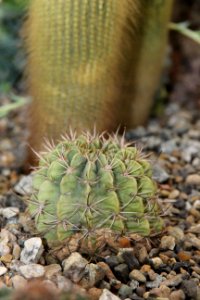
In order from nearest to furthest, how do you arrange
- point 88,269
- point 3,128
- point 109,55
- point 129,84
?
point 88,269, point 109,55, point 129,84, point 3,128

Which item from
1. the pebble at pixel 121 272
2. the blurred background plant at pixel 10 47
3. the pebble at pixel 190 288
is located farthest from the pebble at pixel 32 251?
the blurred background plant at pixel 10 47

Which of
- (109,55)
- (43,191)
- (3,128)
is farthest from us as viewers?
(3,128)

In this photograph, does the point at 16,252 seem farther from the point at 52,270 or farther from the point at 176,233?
the point at 176,233

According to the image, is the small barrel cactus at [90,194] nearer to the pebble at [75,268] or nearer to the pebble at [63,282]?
the pebble at [75,268]

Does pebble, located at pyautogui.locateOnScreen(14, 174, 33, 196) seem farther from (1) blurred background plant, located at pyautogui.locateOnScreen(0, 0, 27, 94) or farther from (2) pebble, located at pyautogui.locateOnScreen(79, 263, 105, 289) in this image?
(1) blurred background plant, located at pyautogui.locateOnScreen(0, 0, 27, 94)

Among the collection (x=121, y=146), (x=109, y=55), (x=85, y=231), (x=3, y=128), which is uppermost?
(x=109, y=55)

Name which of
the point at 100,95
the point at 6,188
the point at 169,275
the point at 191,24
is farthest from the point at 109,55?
the point at 191,24

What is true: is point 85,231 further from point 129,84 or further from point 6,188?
point 129,84

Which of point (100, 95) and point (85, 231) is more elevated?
point (100, 95)
